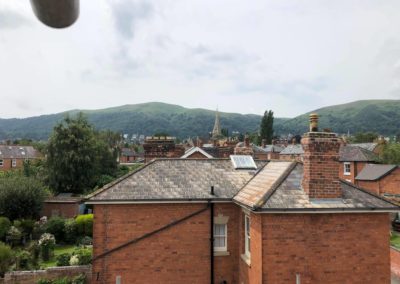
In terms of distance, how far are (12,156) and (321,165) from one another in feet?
261

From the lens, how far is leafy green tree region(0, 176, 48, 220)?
88.1 ft

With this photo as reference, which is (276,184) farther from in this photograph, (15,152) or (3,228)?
(15,152)

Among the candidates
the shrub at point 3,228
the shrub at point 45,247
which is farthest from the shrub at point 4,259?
the shrub at point 3,228

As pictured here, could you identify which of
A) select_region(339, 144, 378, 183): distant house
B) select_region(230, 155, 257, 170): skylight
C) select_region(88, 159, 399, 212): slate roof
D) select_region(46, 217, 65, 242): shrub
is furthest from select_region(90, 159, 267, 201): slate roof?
select_region(339, 144, 378, 183): distant house

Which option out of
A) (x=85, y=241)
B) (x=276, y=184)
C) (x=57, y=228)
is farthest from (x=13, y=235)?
(x=276, y=184)

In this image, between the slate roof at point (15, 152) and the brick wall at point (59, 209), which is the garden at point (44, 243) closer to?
the brick wall at point (59, 209)

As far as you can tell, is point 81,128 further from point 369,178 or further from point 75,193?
point 369,178

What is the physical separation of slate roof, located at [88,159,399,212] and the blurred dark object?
29.4ft

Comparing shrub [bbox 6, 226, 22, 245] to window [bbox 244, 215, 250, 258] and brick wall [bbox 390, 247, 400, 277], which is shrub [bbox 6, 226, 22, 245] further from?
brick wall [bbox 390, 247, 400, 277]

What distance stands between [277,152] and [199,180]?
6806 cm

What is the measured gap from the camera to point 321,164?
33.9 feet

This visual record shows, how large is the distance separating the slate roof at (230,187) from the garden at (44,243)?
6.96 meters

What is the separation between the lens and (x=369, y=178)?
37219mm

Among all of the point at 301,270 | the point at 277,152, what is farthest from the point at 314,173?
the point at 277,152
